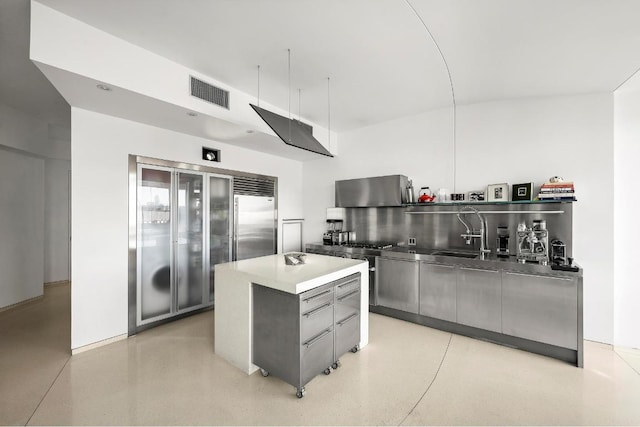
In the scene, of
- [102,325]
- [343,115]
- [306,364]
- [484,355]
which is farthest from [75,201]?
[484,355]

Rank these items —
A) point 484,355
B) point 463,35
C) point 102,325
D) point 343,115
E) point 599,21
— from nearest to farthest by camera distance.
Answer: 1. point 599,21
2. point 463,35
3. point 484,355
4. point 102,325
5. point 343,115

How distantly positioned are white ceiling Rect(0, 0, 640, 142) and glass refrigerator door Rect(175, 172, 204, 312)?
1.62 m

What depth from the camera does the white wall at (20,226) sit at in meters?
4.30

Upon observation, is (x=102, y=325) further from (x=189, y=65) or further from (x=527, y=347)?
(x=527, y=347)

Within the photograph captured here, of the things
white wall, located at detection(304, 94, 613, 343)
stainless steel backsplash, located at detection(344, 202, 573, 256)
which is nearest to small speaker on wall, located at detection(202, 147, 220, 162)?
stainless steel backsplash, located at detection(344, 202, 573, 256)

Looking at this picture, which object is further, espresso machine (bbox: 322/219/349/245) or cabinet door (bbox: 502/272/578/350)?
espresso machine (bbox: 322/219/349/245)

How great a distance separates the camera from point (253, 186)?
4914 millimetres

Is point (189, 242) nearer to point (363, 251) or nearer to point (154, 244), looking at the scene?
point (154, 244)

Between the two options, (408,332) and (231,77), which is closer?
(231,77)

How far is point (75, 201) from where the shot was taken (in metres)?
2.99

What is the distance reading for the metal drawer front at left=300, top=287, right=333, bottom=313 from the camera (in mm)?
2250

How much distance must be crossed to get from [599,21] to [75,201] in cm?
519

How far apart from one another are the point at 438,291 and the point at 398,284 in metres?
0.55

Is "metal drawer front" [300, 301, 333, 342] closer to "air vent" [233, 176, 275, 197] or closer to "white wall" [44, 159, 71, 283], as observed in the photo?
"air vent" [233, 176, 275, 197]
